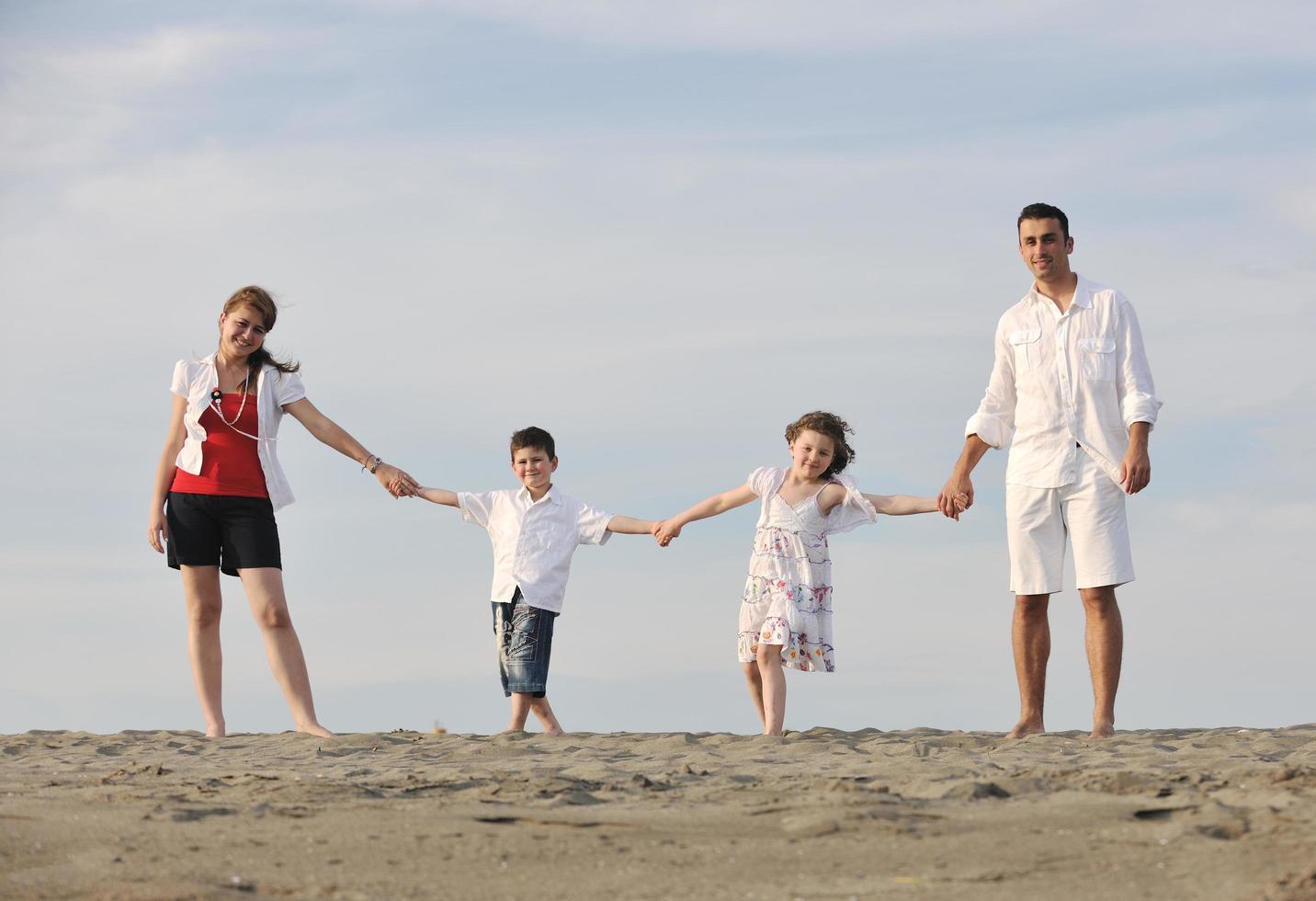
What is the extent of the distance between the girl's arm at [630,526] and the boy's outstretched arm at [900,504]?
3.95ft

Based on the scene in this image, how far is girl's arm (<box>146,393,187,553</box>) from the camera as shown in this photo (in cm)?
777

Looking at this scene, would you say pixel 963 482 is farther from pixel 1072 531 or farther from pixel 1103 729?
pixel 1103 729

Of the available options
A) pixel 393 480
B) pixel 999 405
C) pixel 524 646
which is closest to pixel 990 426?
pixel 999 405

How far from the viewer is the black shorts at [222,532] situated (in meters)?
7.59

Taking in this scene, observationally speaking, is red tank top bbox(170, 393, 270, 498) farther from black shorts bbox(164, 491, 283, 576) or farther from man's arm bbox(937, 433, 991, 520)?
man's arm bbox(937, 433, 991, 520)

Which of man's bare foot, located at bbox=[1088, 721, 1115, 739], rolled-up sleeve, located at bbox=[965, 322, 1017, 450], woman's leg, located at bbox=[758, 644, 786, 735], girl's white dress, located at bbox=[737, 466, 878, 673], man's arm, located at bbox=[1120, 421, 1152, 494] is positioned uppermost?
rolled-up sleeve, located at bbox=[965, 322, 1017, 450]

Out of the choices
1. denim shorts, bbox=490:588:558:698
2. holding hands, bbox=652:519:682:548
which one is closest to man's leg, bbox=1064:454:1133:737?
holding hands, bbox=652:519:682:548

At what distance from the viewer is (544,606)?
26.2 feet

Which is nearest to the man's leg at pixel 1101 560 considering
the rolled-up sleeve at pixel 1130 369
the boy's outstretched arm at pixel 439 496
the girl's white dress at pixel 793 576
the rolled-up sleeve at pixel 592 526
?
the rolled-up sleeve at pixel 1130 369

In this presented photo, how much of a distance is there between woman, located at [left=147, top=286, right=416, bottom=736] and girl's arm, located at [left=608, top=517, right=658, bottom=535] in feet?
5.84

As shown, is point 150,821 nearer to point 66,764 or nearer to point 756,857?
point 756,857

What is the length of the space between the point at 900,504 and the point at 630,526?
4.93 ft

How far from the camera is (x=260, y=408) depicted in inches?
302

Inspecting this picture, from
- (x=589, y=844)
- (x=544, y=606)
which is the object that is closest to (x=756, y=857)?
(x=589, y=844)
